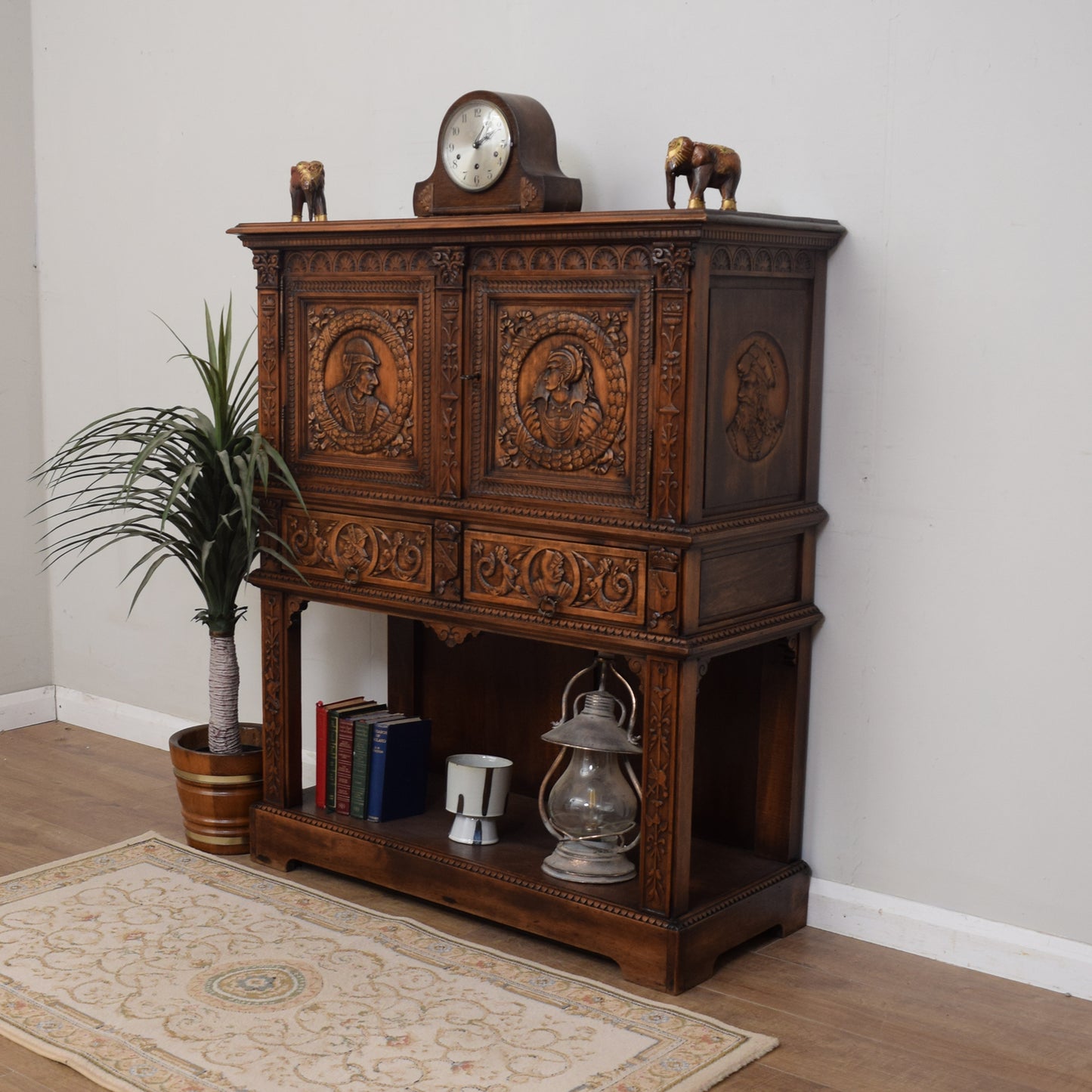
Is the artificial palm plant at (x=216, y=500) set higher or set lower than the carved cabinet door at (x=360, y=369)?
lower

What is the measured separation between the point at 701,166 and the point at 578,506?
0.79m

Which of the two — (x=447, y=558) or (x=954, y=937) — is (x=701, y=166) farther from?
(x=954, y=937)

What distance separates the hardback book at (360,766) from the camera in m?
3.78

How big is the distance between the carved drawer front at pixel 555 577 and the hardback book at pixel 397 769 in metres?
0.55

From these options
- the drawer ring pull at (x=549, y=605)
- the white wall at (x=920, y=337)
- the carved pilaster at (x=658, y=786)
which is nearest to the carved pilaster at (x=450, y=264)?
the white wall at (x=920, y=337)

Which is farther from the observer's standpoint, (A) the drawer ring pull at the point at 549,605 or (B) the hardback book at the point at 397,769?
(B) the hardback book at the point at 397,769

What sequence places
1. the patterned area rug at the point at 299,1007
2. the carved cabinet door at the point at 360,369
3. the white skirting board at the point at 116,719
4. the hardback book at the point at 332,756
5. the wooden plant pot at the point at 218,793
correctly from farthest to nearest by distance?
the white skirting board at the point at 116,719
the wooden plant pot at the point at 218,793
the hardback book at the point at 332,756
the carved cabinet door at the point at 360,369
the patterned area rug at the point at 299,1007

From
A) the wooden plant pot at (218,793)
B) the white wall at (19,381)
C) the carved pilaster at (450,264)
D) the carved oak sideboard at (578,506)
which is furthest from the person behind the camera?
the white wall at (19,381)

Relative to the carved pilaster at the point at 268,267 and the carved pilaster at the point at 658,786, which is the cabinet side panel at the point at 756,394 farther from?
the carved pilaster at the point at 268,267

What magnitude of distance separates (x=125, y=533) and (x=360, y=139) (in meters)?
1.37

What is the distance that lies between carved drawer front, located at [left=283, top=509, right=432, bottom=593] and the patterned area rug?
2.72 ft

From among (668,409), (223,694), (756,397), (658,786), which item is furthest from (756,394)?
(223,694)

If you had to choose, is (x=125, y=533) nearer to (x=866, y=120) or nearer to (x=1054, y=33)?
(x=866, y=120)

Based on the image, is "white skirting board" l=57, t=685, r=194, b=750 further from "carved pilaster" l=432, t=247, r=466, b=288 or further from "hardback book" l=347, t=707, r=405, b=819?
"carved pilaster" l=432, t=247, r=466, b=288
